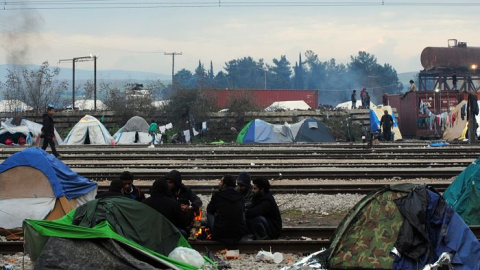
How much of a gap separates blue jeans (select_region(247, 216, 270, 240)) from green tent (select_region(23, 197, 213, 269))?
151 centimetres

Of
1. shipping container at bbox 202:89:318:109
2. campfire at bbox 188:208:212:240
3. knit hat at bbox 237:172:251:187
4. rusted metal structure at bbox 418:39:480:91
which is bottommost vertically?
campfire at bbox 188:208:212:240

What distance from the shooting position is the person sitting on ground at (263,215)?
10.6 meters

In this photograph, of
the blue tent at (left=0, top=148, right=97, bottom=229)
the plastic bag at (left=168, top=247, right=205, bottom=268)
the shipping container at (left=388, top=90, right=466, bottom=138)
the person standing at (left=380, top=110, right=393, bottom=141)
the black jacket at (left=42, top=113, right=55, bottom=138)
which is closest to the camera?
the plastic bag at (left=168, top=247, right=205, bottom=268)

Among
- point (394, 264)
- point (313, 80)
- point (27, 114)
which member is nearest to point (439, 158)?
point (394, 264)

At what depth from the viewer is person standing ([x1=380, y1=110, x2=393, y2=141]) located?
109ft

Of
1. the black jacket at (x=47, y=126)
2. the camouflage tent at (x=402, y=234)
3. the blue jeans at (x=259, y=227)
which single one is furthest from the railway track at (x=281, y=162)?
the camouflage tent at (x=402, y=234)

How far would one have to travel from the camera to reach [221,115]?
38.5 meters

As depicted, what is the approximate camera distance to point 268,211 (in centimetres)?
1070

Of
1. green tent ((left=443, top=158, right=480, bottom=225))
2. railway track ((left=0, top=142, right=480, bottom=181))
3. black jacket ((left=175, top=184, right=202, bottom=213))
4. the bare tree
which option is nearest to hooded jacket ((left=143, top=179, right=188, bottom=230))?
black jacket ((left=175, top=184, right=202, bottom=213))

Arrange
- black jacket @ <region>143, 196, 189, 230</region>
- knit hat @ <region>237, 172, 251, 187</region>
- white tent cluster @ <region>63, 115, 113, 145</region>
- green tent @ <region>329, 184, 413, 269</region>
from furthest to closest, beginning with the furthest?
white tent cluster @ <region>63, 115, 113, 145</region>, knit hat @ <region>237, 172, 251, 187</region>, black jacket @ <region>143, 196, 189, 230</region>, green tent @ <region>329, 184, 413, 269</region>

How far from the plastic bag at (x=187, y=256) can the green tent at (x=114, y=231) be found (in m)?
0.12

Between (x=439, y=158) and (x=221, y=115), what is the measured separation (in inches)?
677

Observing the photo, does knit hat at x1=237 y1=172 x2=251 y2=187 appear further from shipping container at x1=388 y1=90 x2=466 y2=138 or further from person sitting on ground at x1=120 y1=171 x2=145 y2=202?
shipping container at x1=388 y1=90 x2=466 y2=138

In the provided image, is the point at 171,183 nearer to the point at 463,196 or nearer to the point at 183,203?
the point at 183,203
